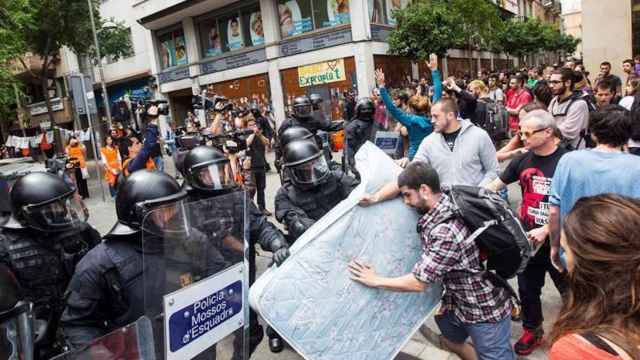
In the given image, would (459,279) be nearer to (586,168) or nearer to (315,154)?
(586,168)

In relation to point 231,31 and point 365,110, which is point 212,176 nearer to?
point 365,110

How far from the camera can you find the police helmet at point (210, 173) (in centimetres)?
307

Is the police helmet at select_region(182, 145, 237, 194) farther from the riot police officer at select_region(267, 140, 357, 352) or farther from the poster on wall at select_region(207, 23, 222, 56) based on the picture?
the poster on wall at select_region(207, 23, 222, 56)

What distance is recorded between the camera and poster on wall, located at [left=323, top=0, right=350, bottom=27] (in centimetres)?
1670

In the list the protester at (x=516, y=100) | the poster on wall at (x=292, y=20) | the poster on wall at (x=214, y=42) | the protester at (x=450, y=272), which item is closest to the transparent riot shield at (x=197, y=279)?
the protester at (x=450, y=272)

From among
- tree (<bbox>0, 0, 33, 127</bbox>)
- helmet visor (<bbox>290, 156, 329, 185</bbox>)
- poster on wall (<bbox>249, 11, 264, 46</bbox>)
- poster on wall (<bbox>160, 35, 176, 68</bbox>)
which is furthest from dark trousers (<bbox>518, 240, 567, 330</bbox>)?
poster on wall (<bbox>160, 35, 176, 68</bbox>)

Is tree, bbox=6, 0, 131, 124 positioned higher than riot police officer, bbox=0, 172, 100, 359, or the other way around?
tree, bbox=6, 0, 131, 124

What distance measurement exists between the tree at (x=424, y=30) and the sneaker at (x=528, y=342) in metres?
13.3

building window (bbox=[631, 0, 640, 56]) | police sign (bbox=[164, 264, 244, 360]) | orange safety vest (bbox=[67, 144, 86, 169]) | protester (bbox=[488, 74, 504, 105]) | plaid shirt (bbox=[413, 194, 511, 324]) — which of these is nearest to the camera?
police sign (bbox=[164, 264, 244, 360])

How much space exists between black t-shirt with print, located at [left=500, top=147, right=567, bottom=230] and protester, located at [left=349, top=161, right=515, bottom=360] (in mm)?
899

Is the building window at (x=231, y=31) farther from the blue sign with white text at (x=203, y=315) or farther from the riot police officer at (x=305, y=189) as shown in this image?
the blue sign with white text at (x=203, y=315)

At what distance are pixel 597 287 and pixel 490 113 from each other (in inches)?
220

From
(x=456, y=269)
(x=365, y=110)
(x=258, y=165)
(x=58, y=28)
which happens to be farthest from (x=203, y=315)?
(x=58, y=28)

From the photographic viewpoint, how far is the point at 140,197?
7.39 feet
